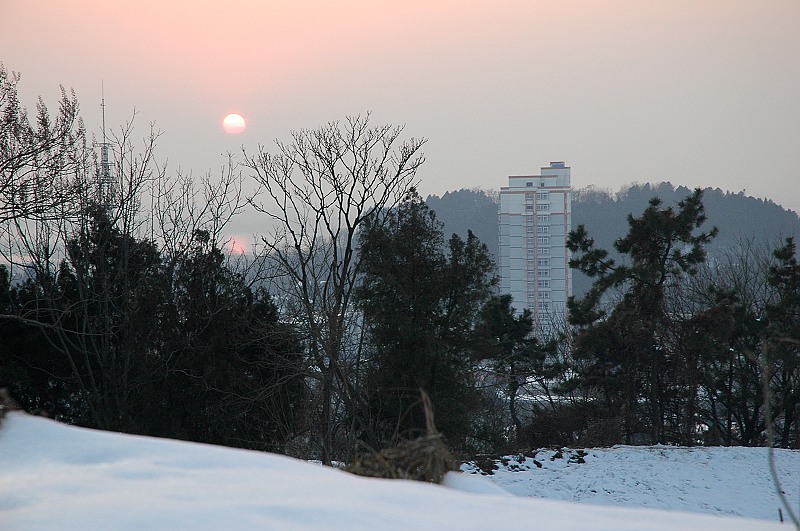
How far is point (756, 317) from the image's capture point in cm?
1852

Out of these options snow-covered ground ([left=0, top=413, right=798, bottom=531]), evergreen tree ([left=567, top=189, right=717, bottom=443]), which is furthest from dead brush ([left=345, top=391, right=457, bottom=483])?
evergreen tree ([left=567, top=189, right=717, bottom=443])

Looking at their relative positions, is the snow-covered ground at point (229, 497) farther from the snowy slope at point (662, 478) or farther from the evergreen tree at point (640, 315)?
the evergreen tree at point (640, 315)

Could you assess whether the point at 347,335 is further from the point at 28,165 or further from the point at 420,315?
the point at 28,165

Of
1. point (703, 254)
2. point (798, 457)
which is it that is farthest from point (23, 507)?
point (703, 254)

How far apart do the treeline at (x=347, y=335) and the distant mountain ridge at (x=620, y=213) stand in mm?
33504

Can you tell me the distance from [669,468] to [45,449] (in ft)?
36.7

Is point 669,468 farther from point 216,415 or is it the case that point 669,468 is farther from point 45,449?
point 45,449

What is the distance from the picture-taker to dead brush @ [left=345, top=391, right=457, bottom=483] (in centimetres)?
321

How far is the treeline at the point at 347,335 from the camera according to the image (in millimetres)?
15867

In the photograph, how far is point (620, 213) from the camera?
67.9 meters

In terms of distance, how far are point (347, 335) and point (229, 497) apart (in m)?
16.0

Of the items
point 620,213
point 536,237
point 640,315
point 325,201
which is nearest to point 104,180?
point 325,201

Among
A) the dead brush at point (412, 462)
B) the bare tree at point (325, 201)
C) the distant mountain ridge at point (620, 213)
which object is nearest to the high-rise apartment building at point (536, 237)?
the distant mountain ridge at point (620, 213)

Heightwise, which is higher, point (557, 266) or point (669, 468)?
point (557, 266)
